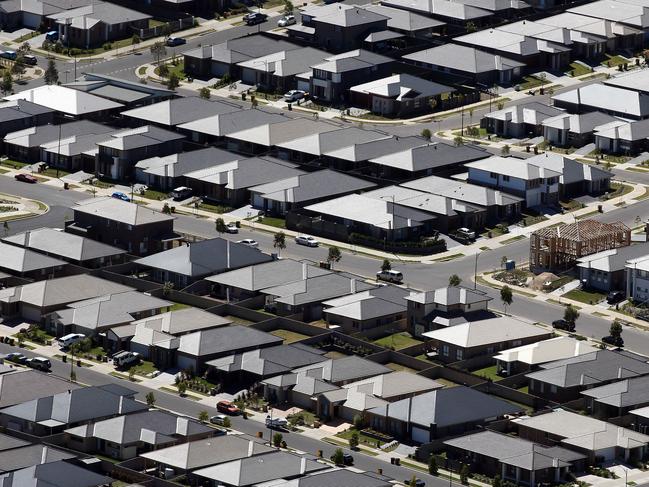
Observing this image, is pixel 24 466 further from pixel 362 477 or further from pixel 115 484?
pixel 362 477

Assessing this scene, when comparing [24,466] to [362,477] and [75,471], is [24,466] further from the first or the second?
[362,477]

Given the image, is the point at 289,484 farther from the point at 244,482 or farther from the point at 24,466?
the point at 24,466

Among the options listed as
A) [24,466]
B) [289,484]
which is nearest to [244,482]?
[289,484]

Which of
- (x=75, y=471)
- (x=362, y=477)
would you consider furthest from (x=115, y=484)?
(x=362, y=477)
